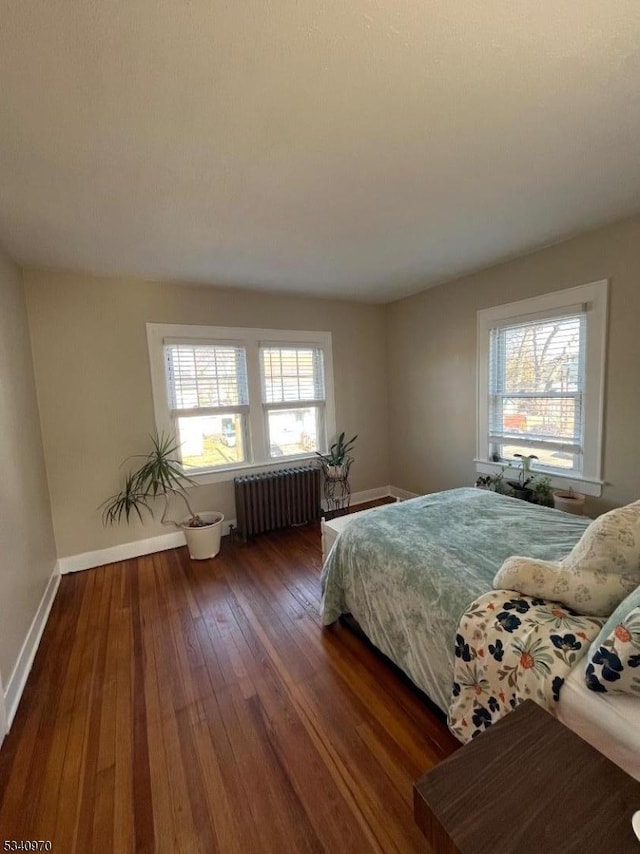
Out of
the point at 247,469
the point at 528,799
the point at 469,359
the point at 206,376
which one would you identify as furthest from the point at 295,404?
the point at 528,799

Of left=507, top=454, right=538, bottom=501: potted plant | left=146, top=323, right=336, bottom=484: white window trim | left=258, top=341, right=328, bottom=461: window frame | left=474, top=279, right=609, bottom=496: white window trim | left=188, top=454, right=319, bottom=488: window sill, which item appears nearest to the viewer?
left=474, top=279, right=609, bottom=496: white window trim

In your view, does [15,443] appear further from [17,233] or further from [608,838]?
[608,838]

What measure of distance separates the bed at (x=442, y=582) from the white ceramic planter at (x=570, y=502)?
0.58m

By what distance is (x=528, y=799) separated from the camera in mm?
664

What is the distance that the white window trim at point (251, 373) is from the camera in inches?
125

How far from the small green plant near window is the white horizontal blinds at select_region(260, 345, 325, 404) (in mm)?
544

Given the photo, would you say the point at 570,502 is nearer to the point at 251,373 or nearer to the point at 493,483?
the point at 493,483

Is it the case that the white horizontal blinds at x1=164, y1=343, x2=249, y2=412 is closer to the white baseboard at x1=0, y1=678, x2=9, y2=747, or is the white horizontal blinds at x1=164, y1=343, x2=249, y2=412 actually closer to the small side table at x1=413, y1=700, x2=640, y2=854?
the white baseboard at x1=0, y1=678, x2=9, y2=747

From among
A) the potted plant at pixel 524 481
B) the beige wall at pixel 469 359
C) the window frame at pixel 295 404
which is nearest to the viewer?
the beige wall at pixel 469 359

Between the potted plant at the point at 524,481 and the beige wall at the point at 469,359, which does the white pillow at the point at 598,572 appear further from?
the potted plant at the point at 524,481

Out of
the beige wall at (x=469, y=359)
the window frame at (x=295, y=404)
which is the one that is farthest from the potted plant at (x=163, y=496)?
the beige wall at (x=469, y=359)

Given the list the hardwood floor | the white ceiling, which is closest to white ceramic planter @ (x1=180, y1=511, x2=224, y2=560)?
the hardwood floor

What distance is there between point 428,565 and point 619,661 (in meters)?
0.78

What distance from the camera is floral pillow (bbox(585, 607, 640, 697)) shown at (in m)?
0.89
